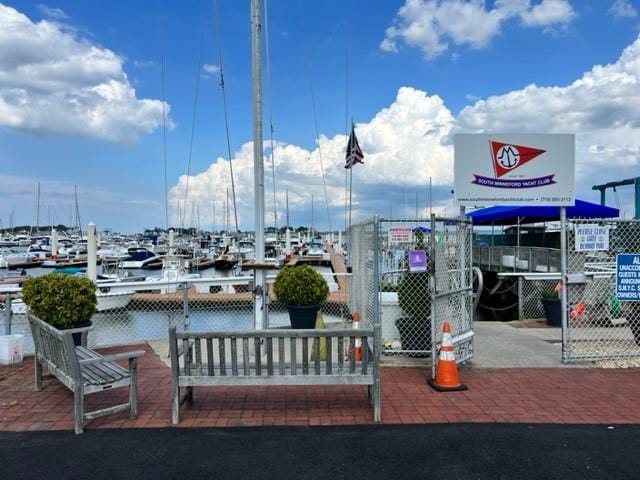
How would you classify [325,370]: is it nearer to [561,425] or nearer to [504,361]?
[561,425]

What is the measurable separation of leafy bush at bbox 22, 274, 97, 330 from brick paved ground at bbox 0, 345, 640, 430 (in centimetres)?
78

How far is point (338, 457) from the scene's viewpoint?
3.88m

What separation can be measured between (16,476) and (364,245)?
5110 millimetres

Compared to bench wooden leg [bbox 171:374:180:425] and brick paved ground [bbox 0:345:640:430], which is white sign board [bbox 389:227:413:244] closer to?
brick paved ground [bbox 0:345:640:430]

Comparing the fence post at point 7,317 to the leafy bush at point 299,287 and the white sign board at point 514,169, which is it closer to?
the leafy bush at point 299,287

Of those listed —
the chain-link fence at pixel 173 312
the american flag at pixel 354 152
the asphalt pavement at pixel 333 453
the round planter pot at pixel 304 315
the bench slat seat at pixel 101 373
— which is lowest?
the chain-link fence at pixel 173 312

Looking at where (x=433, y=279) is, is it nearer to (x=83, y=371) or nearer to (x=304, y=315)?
(x=304, y=315)

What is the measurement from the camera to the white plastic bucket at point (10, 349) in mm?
6848

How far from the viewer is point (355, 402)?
5168 mm

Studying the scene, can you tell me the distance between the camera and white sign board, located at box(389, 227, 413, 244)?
263 inches

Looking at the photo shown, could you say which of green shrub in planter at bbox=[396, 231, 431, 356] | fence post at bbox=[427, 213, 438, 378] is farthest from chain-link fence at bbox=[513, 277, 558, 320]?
fence post at bbox=[427, 213, 438, 378]

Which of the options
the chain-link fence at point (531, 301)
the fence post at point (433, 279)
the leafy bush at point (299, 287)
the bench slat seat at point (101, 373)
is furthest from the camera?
the chain-link fence at point (531, 301)

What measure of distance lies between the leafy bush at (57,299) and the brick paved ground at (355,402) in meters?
0.78

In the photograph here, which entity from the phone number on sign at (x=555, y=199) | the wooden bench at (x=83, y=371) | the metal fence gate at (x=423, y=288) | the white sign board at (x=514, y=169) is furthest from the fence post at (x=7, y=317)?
the phone number on sign at (x=555, y=199)
